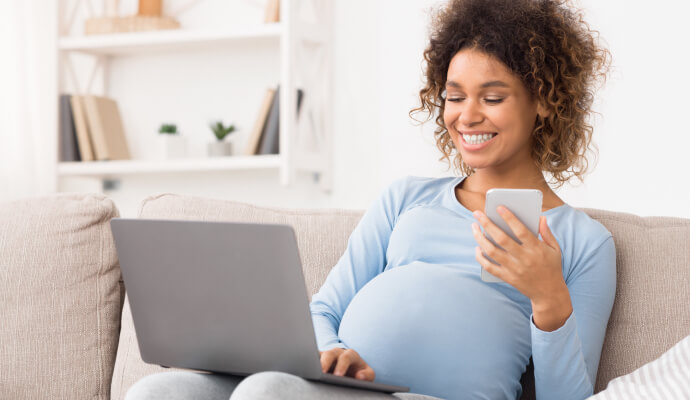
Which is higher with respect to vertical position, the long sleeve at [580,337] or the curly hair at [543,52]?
the curly hair at [543,52]

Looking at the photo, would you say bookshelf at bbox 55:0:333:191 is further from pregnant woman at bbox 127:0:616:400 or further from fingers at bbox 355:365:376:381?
fingers at bbox 355:365:376:381

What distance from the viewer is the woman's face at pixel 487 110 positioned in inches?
50.6

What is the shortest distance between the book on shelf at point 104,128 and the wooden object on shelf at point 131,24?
0.24 meters

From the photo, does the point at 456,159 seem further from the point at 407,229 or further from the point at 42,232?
the point at 42,232

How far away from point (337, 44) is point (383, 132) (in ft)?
1.12

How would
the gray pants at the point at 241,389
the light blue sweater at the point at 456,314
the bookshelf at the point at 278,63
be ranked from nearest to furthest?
the gray pants at the point at 241,389 < the light blue sweater at the point at 456,314 < the bookshelf at the point at 278,63

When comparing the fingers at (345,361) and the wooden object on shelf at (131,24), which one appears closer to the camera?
the fingers at (345,361)

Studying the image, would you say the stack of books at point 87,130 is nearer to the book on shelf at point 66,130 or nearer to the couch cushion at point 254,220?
the book on shelf at point 66,130

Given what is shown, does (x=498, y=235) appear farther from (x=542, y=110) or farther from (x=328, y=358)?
(x=542, y=110)

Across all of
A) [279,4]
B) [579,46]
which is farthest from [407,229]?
[279,4]

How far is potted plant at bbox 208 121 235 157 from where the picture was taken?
2617mm

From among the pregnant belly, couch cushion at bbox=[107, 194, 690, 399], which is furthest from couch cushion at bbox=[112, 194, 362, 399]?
the pregnant belly

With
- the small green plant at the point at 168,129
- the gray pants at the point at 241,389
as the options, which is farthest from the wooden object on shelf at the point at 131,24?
the gray pants at the point at 241,389

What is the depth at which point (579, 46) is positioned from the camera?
1.36 m
